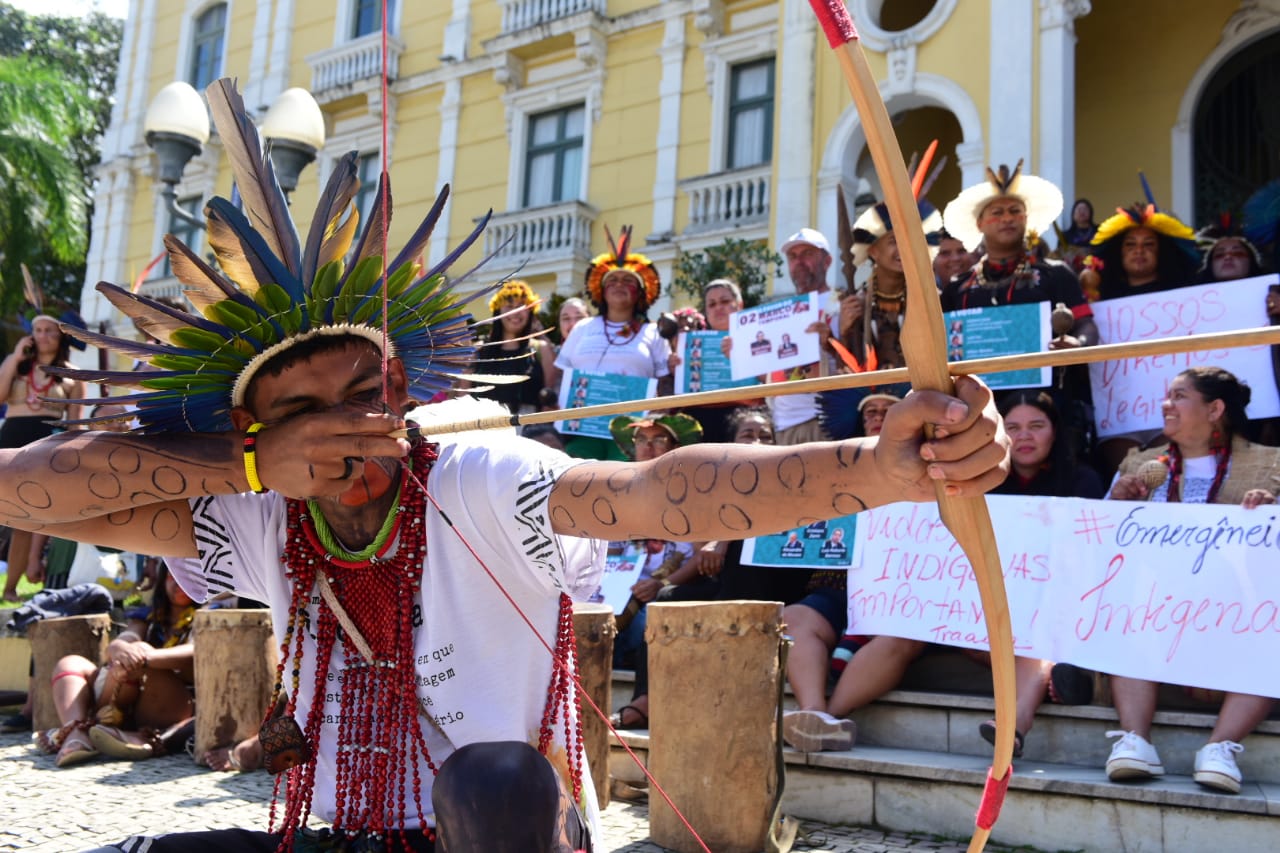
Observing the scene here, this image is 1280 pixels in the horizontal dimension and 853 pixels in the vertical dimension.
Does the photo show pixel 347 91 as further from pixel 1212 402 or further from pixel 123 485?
pixel 123 485

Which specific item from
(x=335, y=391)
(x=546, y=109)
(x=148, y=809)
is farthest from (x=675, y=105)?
(x=335, y=391)

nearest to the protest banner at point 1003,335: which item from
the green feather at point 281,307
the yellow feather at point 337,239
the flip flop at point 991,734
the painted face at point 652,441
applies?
the painted face at point 652,441

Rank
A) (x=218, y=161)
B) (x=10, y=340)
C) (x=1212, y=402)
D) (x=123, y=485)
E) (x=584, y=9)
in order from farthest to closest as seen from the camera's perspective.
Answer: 1. (x=10, y=340)
2. (x=218, y=161)
3. (x=584, y=9)
4. (x=1212, y=402)
5. (x=123, y=485)

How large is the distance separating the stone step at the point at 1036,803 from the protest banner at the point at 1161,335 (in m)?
2.46

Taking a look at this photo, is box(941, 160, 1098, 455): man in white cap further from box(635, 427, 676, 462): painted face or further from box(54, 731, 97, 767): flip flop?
box(54, 731, 97, 767): flip flop

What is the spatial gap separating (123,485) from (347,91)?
751 inches

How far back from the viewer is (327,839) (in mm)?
2609

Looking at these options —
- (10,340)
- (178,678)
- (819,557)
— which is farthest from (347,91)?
(819,557)

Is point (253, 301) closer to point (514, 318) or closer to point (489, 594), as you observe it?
point (489, 594)

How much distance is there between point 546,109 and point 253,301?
16.8 metres

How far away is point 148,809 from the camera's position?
17.4ft

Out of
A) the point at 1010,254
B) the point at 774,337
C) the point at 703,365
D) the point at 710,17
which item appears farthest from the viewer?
the point at 710,17

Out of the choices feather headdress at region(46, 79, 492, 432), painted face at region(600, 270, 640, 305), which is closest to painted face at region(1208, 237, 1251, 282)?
painted face at region(600, 270, 640, 305)

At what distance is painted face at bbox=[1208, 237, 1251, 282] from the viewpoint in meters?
6.78
